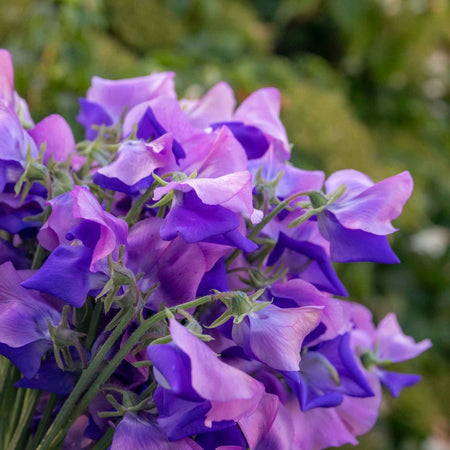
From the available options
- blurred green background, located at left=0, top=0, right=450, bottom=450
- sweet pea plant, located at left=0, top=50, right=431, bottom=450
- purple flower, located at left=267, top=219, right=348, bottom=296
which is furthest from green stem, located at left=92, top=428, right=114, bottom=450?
blurred green background, located at left=0, top=0, right=450, bottom=450

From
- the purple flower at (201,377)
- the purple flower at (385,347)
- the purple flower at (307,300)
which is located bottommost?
the purple flower at (385,347)

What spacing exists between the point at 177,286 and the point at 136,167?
0.05m

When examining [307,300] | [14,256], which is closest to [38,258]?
[14,256]

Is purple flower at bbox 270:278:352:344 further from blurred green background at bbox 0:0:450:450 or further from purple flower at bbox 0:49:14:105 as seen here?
blurred green background at bbox 0:0:450:450

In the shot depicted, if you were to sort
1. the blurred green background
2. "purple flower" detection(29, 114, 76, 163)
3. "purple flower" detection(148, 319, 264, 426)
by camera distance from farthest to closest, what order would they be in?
the blurred green background
"purple flower" detection(29, 114, 76, 163)
"purple flower" detection(148, 319, 264, 426)

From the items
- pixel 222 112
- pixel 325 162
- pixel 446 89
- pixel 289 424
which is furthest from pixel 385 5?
pixel 289 424

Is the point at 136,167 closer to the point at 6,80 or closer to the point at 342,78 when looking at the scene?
the point at 6,80

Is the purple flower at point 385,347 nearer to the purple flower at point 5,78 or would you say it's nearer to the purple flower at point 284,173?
the purple flower at point 284,173

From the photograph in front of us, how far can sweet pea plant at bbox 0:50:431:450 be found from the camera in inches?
9.6

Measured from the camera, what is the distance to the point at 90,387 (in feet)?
0.84

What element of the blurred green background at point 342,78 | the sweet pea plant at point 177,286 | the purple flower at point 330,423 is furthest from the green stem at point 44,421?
the blurred green background at point 342,78

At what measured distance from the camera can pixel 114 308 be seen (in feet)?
0.91

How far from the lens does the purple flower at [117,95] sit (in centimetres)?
36

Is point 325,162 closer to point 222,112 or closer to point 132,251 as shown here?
point 222,112
